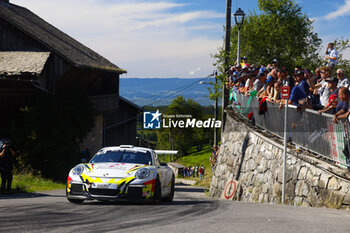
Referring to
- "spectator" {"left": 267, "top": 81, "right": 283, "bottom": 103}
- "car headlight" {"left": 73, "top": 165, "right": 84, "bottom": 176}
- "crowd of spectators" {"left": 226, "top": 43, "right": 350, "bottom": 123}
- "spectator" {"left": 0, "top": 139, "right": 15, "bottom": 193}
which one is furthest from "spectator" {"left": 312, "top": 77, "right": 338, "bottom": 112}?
"spectator" {"left": 0, "top": 139, "right": 15, "bottom": 193}

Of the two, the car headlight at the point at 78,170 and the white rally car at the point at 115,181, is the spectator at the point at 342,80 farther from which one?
the car headlight at the point at 78,170

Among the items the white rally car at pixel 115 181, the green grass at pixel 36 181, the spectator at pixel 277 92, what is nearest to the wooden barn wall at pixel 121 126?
the green grass at pixel 36 181

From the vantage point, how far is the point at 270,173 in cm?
1622

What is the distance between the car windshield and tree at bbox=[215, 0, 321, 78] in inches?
1199

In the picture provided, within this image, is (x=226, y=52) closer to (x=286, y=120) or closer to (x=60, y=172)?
(x=60, y=172)

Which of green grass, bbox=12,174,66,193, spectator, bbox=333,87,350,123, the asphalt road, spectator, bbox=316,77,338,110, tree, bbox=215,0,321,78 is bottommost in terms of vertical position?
green grass, bbox=12,174,66,193

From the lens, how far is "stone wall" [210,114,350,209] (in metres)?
12.1

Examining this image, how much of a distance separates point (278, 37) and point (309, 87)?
2968 centimetres

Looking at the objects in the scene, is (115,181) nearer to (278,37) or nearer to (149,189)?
(149,189)

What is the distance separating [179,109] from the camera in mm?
144625

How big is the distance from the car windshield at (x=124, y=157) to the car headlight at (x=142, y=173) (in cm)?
91

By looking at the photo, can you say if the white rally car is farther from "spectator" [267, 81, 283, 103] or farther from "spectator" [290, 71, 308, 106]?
"spectator" [267, 81, 283, 103]

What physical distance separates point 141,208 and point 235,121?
1359cm

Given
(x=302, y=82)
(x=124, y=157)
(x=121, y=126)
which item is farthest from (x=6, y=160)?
(x=121, y=126)
